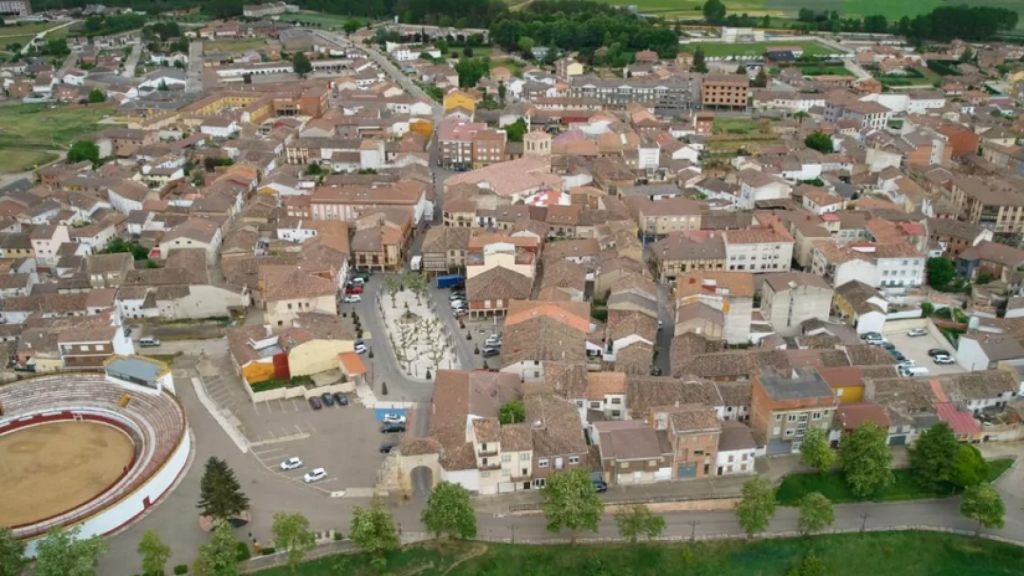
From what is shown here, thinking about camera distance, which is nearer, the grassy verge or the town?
the town

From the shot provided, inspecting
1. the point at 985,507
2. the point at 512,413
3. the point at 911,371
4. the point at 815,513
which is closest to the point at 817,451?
the point at 815,513

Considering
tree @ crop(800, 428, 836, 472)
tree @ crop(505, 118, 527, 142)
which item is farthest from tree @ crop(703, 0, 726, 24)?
tree @ crop(800, 428, 836, 472)

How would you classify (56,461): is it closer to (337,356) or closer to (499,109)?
(337,356)

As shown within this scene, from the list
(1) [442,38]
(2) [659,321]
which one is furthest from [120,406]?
(1) [442,38]

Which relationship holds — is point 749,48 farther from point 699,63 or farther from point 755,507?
point 755,507

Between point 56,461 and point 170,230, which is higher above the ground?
point 170,230

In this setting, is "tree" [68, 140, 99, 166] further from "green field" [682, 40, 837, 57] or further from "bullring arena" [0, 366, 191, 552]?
"green field" [682, 40, 837, 57]

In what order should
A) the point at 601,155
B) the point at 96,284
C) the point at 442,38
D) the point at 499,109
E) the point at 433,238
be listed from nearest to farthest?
the point at 96,284, the point at 433,238, the point at 601,155, the point at 499,109, the point at 442,38
